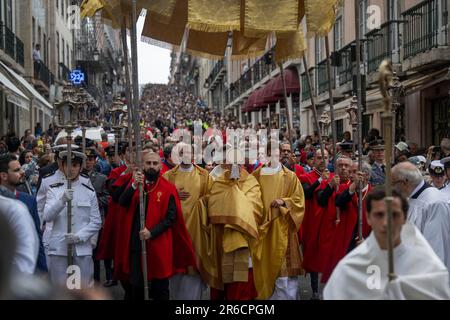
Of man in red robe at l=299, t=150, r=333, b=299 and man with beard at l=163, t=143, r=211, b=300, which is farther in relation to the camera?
man in red robe at l=299, t=150, r=333, b=299

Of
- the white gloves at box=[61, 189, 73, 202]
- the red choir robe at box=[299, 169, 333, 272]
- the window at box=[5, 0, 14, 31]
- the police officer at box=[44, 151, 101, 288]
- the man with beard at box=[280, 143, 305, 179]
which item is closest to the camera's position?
the white gloves at box=[61, 189, 73, 202]

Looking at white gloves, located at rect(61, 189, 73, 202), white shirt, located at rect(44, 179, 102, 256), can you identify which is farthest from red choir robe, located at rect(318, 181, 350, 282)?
white gloves, located at rect(61, 189, 73, 202)

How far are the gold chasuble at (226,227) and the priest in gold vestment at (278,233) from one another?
4.9 inches

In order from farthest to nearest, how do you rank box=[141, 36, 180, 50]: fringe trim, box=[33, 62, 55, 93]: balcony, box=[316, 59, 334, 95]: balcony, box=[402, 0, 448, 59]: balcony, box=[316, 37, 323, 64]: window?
box=[33, 62, 55, 93]: balcony < box=[316, 37, 323, 64]: window < box=[316, 59, 334, 95]: balcony < box=[402, 0, 448, 59]: balcony < box=[141, 36, 180, 50]: fringe trim

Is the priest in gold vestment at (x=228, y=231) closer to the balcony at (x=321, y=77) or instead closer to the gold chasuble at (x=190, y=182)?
the gold chasuble at (x=190, y=182)

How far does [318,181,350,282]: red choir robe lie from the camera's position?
7914 mm

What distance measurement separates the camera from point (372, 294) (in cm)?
392

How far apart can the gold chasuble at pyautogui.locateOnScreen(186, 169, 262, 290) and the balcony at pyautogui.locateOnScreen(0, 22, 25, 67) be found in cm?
1645

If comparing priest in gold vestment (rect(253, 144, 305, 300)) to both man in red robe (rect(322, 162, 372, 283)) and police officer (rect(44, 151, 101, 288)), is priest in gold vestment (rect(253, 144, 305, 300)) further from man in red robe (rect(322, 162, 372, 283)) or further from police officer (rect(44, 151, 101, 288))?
police officer (rect(44, 151, 101, 288))

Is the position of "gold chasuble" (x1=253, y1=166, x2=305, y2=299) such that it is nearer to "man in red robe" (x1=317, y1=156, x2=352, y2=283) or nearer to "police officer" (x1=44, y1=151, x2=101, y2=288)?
"man in red robe" (x1=317, y1=156, x2=352, y2=283)

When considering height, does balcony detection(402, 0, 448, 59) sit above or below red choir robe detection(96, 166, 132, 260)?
above

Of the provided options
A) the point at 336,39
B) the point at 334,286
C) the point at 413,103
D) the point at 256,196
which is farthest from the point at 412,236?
the point at 336,39

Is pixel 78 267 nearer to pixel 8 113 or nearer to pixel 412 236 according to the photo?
pixel 412 236

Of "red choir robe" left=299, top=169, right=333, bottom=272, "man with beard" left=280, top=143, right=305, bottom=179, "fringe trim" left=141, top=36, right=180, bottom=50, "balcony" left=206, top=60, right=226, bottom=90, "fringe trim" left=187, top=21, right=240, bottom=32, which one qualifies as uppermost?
"balcony" left=206, top=60, right=226, bottom=90
